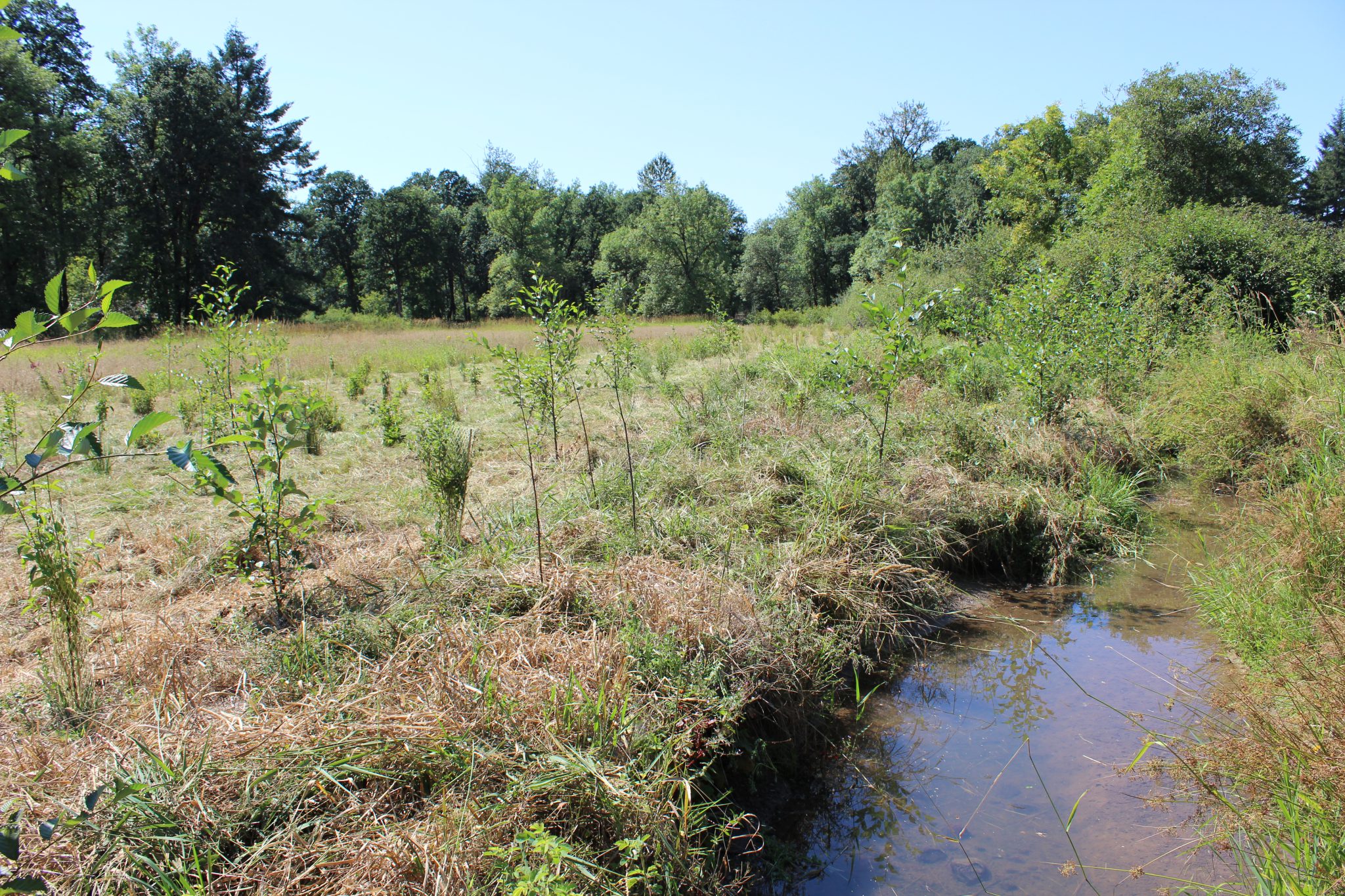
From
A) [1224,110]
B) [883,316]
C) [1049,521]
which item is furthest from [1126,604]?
[1224,110]

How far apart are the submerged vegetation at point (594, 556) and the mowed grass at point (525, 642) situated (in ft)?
0.07

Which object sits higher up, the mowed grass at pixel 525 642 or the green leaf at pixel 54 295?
the green leaf at pixel 54 295

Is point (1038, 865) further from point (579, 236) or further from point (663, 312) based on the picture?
point (579, 236)

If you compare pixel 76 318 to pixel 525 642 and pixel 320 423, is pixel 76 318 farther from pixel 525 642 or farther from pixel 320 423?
pixel 320 423

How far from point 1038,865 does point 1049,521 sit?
3.80 metres

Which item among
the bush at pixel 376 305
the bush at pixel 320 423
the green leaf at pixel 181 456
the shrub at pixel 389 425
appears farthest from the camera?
the bush at pixel 376 305

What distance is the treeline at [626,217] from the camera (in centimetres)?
1447

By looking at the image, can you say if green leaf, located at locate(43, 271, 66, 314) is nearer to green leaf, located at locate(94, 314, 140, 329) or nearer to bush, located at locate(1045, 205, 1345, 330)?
green leaf, located at locate(94, 314, 140, 329)

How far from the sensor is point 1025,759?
3797 mm

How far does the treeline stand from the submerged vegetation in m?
0.87

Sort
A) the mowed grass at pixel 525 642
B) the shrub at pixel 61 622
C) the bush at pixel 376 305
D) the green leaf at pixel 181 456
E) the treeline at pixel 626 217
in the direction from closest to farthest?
1. the green leaf at pixel 181 456
2. the mowed grass at pixel 525 642
3. the shrub at pixel 61 622
4. the treeline at pixel 626 217
5. the bush at pixel 376 305

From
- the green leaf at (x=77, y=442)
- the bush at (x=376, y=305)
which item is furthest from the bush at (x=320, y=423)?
the bush at (x=376, y=305)

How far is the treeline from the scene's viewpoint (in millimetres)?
14469

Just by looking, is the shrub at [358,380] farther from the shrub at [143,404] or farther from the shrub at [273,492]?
the shrub at [273,492]
